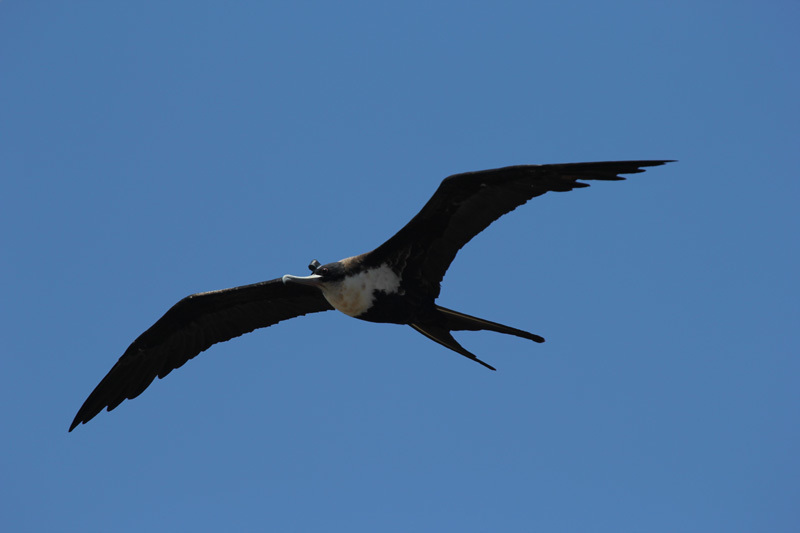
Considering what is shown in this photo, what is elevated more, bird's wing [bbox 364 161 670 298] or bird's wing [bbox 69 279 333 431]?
bird's wing [bbox 364 161 670 298]

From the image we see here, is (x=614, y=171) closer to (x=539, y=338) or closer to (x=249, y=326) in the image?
(x=539, y=338)

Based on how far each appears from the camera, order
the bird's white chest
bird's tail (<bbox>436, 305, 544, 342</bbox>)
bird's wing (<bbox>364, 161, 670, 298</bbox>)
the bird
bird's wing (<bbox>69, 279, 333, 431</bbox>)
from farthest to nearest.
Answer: bird's wing (<bbox>69, 279, 333, 431</bbox>) < the bird's white chest < bird's tail (<bbox>436, 305, 544, 342</bbox>) < the bird < bird's wing (<bbox>364, 161, 670, 298</bbox>)

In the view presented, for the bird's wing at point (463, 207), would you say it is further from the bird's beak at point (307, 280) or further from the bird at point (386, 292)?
the bird's beak at point (307, 280)

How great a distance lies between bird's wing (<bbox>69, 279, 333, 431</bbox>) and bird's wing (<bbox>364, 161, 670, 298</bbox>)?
4.00 ft

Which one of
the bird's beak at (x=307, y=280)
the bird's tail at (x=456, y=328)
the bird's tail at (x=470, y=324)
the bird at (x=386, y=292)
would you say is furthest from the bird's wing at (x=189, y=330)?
the bird's tail at (x=470, y=324)

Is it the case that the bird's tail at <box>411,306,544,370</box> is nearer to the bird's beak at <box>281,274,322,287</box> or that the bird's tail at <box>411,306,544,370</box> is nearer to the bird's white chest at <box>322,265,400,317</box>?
the bird's white chest at <box>322,265,400,317</box>

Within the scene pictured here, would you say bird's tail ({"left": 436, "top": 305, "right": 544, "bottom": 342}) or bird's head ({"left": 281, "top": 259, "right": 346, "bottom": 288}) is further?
bird's head ({"left": 281, "top": 259, "right": 346, "bottom": 288})

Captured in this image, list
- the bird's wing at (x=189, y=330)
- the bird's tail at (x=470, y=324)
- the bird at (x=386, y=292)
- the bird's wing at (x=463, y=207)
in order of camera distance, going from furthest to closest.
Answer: the bird's wing at (x=189, y=330) → the bird's tail at (x=470, y=324) → the bird at (x=386, y=292) → the bird's wing at (x=463, y=207)

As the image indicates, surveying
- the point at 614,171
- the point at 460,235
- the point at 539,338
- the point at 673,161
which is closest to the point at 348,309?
the point at 460,235

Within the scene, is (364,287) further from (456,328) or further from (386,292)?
(456,328)

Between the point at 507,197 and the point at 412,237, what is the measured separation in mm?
802

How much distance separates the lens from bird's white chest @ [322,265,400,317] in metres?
6.93

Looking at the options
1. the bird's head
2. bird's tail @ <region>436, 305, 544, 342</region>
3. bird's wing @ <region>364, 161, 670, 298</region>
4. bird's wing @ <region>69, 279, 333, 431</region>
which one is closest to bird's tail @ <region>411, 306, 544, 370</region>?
bird's tail @ <region>436, 305, 544, 342</region>

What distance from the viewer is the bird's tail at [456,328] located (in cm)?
680
